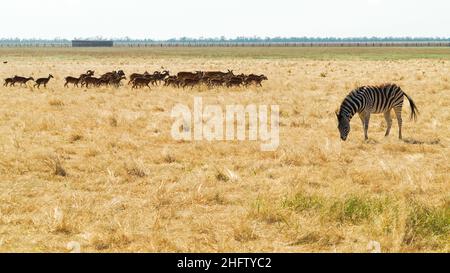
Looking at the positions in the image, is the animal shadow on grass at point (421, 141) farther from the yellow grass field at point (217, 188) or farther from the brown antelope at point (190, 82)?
the brown antelope at point (190, 82)

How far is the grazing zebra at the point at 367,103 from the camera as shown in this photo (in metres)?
14.1

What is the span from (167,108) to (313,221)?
543 inches

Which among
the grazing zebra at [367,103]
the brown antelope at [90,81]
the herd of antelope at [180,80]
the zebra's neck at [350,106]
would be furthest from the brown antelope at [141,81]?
the zebra's neck at [350,106]

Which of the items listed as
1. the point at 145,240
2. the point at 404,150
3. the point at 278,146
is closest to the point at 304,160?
the point at 278,146

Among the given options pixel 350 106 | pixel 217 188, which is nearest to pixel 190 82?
pixel 350 106

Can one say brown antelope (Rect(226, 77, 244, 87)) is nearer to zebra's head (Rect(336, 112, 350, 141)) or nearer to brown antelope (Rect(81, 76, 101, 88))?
brown antelope (Rect(81, 76, 101, 88))

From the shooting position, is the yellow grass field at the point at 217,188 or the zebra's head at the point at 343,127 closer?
the yellow grass field at the point at 217,188

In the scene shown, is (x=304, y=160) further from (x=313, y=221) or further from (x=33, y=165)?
(x=33, y=165)

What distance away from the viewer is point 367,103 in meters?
14.4

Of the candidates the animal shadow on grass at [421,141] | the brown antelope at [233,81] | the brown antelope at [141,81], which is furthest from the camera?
the brown antelope at [141,81]

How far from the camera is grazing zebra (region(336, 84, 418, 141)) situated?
1409cm

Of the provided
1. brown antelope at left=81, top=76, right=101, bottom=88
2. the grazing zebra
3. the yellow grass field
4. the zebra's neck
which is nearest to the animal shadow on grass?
the yellow grass field

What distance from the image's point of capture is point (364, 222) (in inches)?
304

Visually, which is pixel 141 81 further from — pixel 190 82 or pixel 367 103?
pixel 367 103
